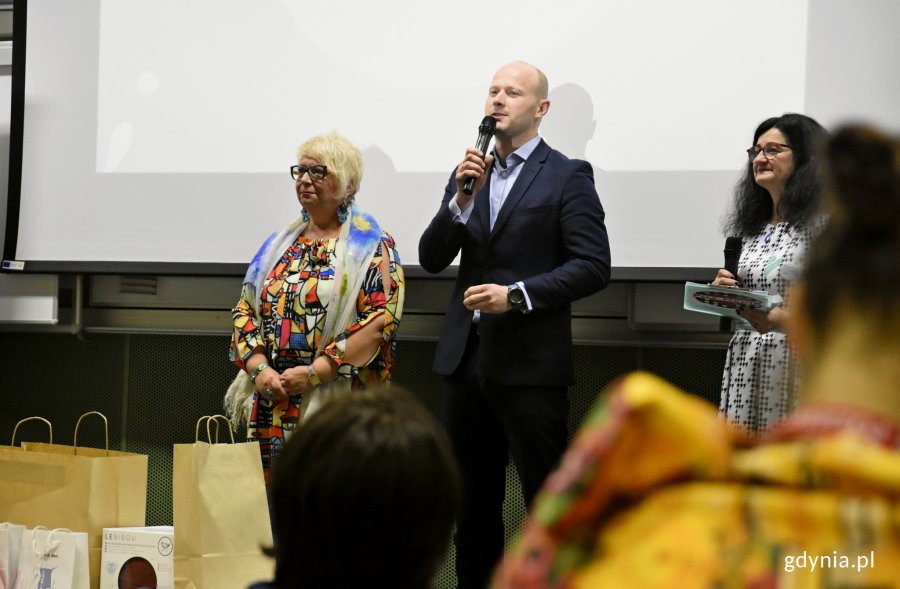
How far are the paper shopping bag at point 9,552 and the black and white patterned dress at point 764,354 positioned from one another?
2018 millimetres

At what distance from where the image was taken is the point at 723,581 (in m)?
0.53

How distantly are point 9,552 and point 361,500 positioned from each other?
7.25ft

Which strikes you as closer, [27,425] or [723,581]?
[723,581]

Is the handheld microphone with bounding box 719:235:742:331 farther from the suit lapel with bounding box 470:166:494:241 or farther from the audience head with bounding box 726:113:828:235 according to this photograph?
the suit lapel with bounding box 470:166:494:241

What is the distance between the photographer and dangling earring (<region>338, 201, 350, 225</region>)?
113 inches

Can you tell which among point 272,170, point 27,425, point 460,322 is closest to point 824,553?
point 460,322

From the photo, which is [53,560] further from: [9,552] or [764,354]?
[764,354]

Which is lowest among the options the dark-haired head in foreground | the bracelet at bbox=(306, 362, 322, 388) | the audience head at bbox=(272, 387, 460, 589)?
the bracelet at bbox=(306, 362, 322, 388)

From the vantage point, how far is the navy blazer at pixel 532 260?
2.44 m

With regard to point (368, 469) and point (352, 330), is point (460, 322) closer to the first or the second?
point (352, 330)

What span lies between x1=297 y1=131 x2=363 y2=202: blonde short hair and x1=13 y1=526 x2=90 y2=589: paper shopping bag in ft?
4.21

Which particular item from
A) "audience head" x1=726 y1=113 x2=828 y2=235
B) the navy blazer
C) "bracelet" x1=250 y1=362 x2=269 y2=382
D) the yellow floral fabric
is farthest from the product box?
the yellow floral fabric

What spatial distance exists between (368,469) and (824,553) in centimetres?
44

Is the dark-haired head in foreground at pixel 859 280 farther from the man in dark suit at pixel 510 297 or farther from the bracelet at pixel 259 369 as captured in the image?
the bracelet at pixel 259 369
